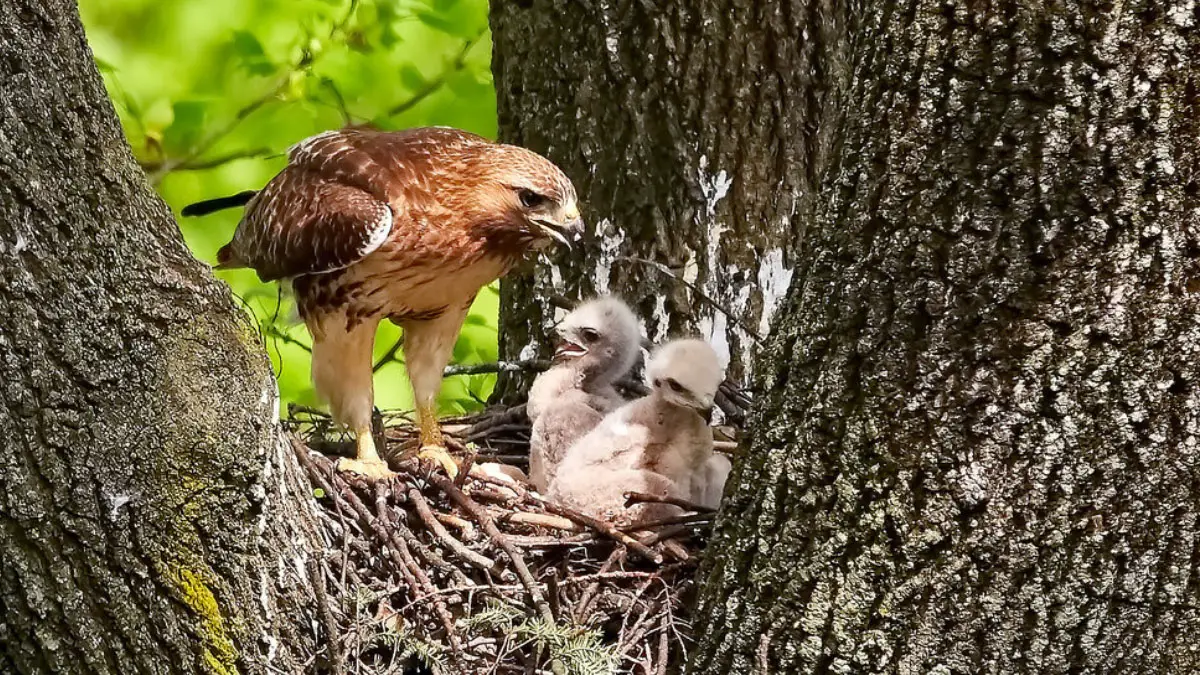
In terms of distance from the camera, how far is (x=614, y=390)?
13.8 feet

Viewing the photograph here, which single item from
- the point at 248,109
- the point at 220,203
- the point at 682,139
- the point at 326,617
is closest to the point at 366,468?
the point at 326,617

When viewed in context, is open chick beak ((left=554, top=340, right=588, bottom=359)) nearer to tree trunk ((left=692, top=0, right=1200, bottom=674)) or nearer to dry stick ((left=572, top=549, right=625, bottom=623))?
dry stick ((left=572, top=549, right=625, bottom=623))

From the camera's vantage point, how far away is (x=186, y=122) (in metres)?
6.17

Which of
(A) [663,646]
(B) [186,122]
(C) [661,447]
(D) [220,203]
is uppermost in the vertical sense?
(B) [186,122]

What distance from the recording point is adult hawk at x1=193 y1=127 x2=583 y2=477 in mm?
3902

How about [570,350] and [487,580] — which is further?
[570,350]

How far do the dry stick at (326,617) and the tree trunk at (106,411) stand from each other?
160 millimetres

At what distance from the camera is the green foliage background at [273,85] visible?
20.7 feet

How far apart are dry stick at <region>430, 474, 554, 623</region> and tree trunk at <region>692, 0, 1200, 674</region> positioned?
2.17ft

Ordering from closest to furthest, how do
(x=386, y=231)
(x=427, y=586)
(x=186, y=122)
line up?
(x=427, y=586) → (x=386, y=231) → (x=186, y=122)

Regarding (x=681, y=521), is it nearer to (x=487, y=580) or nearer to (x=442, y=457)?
(x=487, y=580)

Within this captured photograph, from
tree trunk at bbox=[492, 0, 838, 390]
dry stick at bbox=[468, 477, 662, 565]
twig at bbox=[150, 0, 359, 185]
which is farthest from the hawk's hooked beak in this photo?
twig at bbox=[150, 0, 359, 185]

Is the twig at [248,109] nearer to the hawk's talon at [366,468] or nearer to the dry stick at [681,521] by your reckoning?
the hawk's talon at [366,468]

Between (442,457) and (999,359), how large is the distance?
83.0 inches
